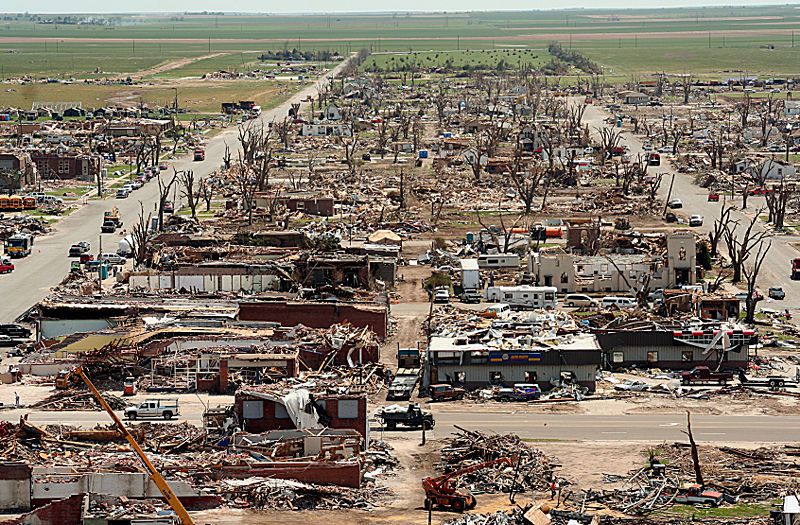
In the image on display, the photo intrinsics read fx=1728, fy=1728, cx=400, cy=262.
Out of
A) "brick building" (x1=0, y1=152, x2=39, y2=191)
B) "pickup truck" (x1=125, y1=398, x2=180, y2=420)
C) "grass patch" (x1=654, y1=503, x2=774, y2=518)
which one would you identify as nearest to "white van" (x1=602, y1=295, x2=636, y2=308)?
"pickup truck" (x1=125, y1=398, x2=180, y2=420)

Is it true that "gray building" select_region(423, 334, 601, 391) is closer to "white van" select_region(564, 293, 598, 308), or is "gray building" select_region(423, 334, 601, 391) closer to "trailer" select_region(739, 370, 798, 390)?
"trailer" select_region(739, 370, 798, 390)

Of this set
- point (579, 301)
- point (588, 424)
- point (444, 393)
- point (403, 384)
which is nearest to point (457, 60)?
point (579, 301)

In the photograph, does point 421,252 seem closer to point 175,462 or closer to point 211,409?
point 211,409

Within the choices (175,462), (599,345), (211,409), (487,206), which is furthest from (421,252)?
(175,462)

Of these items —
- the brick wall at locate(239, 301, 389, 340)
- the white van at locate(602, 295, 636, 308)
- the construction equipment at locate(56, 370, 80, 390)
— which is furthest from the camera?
the white van at locate(602, 295, 636, 308)

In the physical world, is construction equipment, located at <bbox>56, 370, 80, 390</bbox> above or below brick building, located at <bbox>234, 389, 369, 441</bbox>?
below

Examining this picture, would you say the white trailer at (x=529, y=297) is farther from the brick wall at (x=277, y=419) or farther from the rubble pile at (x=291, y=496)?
the rubble pile at (x=291, y=496)
